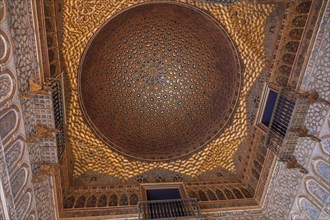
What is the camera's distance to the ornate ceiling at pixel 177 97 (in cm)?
918

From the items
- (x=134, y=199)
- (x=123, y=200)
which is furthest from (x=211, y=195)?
(x=123, y=200)

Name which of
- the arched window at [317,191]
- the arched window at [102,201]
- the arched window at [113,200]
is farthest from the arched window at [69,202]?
the arched window at [317,191]

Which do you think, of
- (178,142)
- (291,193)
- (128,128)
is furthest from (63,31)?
(291,193)

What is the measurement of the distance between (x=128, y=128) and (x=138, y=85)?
251 cm

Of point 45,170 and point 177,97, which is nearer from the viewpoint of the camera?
point 45,170

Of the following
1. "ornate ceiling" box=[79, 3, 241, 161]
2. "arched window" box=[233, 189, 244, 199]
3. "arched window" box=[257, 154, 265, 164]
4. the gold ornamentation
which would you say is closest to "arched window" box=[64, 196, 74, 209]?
the gold ornamentation

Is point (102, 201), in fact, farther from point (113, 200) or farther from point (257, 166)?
point (257, 166)

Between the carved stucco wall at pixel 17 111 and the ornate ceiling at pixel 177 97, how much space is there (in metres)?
2.45

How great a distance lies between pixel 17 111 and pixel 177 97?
27.8 feet

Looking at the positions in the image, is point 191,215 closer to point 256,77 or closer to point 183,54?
point 256,77

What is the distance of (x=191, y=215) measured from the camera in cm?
866

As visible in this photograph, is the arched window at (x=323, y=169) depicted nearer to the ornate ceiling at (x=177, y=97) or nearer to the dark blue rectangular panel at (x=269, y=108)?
the dark blue rectangular panel at (x=269, y=108)

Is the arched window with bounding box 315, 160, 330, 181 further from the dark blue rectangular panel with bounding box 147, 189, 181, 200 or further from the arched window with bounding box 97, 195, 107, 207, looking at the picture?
the arched window with bounding box 97, 195, 107, 207

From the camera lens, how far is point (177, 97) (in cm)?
1325
